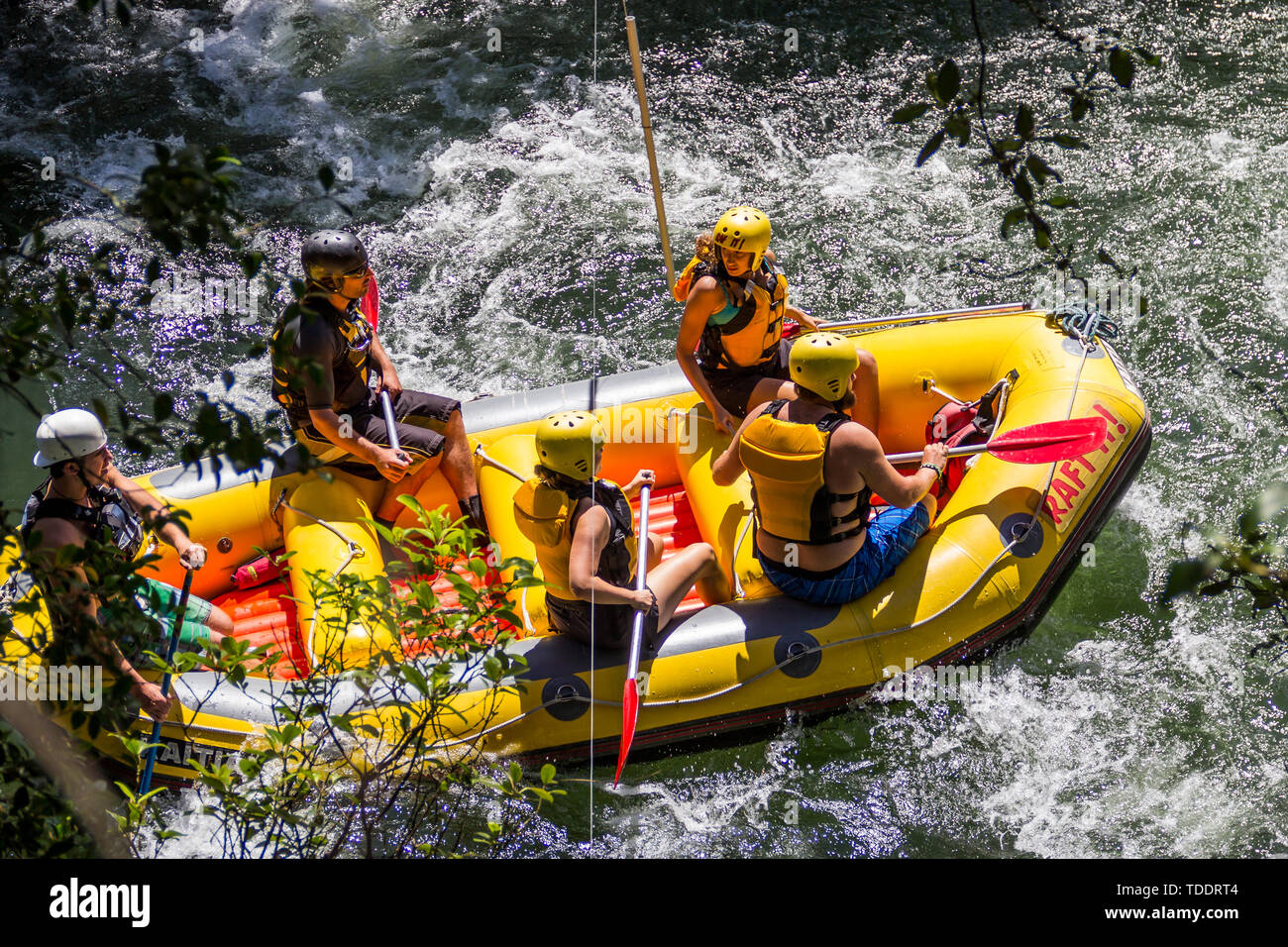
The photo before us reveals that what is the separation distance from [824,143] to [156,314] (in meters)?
5.30

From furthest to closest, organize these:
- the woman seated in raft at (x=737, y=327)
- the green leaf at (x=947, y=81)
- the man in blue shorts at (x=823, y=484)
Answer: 1. the woman seated in raft at (x=737, y=327)
2. the man in blue shorts at (x=823, y=484)
3. the green leaf at (x=947, y=81)

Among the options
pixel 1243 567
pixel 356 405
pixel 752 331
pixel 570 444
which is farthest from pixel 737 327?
pixel 1243 567

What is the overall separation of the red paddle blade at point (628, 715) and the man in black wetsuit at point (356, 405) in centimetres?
117

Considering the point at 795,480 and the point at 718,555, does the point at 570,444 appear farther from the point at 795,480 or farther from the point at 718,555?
the point at 718,555

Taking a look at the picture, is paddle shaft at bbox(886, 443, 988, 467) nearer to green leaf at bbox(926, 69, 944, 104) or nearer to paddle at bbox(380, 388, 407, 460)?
paddle at bbox(380, 388, 407, 460)

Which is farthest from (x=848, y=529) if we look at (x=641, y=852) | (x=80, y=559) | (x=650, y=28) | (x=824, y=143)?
(x=650, y=28)

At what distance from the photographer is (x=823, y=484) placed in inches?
186

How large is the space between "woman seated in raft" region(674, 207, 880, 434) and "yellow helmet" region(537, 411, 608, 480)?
1.14 metres

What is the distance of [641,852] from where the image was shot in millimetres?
5066

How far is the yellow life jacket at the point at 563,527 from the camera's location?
4.48m

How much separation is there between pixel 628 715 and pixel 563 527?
845 millimetres

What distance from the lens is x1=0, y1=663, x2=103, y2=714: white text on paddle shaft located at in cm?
438
